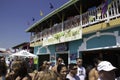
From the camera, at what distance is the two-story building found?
1048 cm

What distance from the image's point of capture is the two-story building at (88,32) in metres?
10.5

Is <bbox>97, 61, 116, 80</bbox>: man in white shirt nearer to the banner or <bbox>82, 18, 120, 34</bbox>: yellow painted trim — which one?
<bbox>82, 18, 120, 34</bbox>: yellow painted trim

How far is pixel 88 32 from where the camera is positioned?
39.9 ft

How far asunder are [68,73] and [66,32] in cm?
764

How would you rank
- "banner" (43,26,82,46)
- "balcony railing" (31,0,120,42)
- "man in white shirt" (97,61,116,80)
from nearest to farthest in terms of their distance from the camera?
"man in white shirt" (97,61,116,80)
"balcony railing" (31,0,120,42)
"banner" (43,26,82,46)

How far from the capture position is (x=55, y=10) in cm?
1596

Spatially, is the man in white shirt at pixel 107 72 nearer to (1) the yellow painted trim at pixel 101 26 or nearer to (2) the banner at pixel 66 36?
(1) the yellow painted trim at pixel 101 26

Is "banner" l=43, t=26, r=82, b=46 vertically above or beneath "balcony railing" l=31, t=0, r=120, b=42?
beneath

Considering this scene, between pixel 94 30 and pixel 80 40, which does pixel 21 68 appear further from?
pixel 80 40

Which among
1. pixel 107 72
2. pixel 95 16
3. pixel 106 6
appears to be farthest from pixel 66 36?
pixel 107 72

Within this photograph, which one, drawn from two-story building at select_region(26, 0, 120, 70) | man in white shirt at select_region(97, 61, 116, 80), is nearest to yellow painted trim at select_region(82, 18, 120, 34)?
two-story building at select_region(26, 0, 120, 70)

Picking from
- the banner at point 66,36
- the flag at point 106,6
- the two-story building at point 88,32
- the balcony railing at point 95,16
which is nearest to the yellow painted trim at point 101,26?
the two-story building at point 88,32

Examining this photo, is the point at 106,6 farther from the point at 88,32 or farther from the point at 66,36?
the point at 66,36

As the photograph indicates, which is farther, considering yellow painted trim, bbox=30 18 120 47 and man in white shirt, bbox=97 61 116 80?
yellow painted trim, bbox=30 18 120 47
